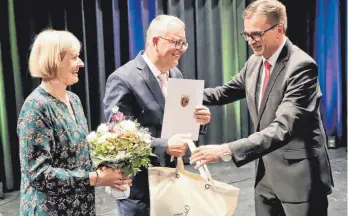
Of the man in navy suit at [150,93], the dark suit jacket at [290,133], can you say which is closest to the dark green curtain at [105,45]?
the man in navy suit at [150,93]

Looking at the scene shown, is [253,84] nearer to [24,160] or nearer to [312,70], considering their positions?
[312,70]

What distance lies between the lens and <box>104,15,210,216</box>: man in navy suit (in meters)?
2.02

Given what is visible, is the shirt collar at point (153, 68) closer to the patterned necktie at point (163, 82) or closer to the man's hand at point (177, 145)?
the patterned necktie at point (163, 82)

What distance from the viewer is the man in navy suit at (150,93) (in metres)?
2.02

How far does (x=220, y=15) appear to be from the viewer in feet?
17.9

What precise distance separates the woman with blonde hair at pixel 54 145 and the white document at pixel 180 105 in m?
0.35

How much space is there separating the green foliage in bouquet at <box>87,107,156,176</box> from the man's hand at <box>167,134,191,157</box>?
0.22 metres

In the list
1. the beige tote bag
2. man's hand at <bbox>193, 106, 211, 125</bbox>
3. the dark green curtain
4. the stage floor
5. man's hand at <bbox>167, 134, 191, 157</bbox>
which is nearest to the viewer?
the beige tote bag

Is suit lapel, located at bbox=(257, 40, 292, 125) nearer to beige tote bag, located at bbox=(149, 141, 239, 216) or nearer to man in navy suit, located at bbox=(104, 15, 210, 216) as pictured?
man in navy suit, located at bbox=(104, 15, 210, 216)

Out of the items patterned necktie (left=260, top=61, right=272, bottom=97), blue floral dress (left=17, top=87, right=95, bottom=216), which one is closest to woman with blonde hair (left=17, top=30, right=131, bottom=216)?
blue floral dress (left=17, top=87, right=95, bottom=216)

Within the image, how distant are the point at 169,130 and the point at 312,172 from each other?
2.19ft

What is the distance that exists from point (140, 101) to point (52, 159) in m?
0.50

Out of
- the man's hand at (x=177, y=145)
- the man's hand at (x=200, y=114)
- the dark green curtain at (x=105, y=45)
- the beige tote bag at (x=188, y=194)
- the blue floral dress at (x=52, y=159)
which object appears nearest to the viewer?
the blue floral dress at (x=52, y=159)

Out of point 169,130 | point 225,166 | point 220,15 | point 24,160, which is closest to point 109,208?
point 225,166
